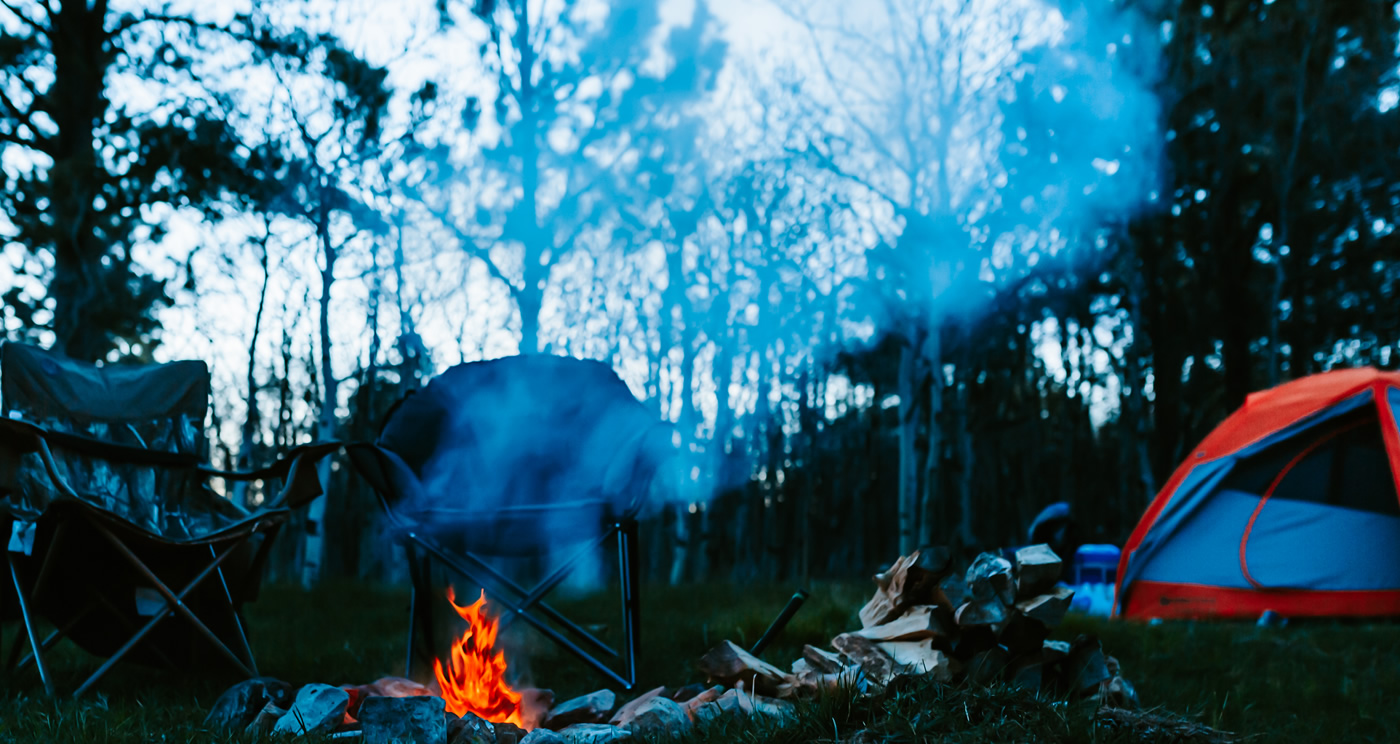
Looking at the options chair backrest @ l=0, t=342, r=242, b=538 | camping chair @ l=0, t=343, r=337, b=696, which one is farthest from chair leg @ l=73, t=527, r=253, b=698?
chair backrest @ l=0, t=342, r=242, b=538

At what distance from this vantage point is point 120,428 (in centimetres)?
262

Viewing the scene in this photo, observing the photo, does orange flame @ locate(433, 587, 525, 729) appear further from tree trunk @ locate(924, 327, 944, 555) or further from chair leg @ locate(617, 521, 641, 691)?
tree trunk @ locate(924, 327, 944, 555)

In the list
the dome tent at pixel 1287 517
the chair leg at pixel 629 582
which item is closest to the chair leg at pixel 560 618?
the chair leg at pixel 629 582

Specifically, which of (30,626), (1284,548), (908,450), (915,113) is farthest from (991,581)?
(908,450)

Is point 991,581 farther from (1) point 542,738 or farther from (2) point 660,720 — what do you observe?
(1) point 542,738

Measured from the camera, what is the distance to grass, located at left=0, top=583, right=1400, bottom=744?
137 centimetres

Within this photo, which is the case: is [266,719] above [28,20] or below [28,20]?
below

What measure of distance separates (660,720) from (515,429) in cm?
136

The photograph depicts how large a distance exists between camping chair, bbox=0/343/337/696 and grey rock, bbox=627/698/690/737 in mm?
1075

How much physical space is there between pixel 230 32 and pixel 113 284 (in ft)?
8.06

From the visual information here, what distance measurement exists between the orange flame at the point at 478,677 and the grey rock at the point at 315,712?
30cm

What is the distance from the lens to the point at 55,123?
638 centimetres

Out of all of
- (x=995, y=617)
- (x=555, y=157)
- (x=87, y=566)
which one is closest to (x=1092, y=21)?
(x=555, y=157)

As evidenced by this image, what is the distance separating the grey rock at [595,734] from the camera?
154 centimetres
